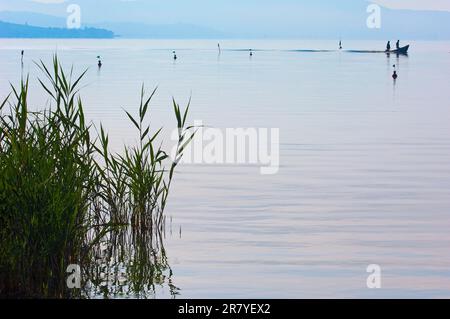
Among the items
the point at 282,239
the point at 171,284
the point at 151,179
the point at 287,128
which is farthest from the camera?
the point at 287,128

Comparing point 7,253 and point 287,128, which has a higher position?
point 287,128

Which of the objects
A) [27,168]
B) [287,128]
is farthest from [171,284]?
[287,128]

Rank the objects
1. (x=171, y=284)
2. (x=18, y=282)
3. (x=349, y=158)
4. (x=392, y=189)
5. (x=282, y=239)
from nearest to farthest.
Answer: (x=18, y=282), (x=171, y=284), (x=282, y=239), (x=392, y=189), (x=349, y=158)

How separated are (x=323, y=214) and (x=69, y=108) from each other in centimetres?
694

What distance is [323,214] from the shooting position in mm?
20094

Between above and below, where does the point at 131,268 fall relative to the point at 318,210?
below

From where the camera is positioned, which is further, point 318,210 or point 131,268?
point 318,210

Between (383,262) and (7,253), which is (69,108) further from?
(383,262)

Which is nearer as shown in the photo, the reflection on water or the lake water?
the reflection on water

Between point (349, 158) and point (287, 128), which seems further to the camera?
point (287, 128)

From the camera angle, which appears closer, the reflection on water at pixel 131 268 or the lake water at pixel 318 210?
the reflection on water at pixel 131 268

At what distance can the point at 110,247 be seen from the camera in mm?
15680

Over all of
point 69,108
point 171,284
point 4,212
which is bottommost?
point 171,284

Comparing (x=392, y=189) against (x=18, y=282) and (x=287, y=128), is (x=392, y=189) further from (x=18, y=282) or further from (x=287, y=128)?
(x=287, y=128)
